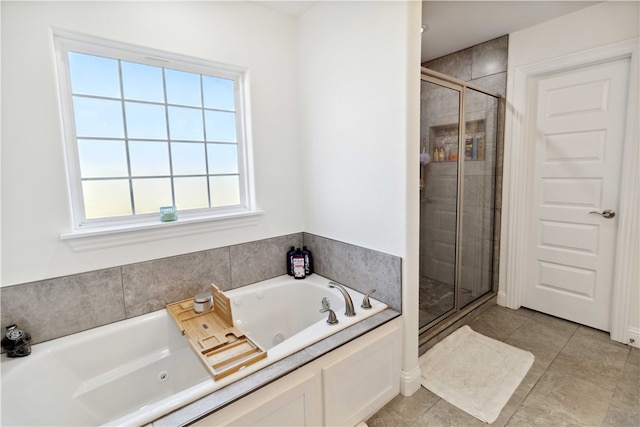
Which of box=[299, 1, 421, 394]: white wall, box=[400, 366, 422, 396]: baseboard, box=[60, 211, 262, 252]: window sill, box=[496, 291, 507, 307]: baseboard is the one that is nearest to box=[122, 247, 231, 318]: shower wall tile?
box=[60, 211, 262, 252]: window sill

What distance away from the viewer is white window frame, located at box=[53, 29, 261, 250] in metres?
1.61

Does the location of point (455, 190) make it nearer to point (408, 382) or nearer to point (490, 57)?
point (490, 57)

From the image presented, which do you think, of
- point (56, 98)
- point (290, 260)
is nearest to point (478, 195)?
point (290, 260)

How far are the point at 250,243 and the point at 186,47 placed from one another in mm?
1314

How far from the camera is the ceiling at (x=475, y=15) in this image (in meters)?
2.14

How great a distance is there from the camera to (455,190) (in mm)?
2500

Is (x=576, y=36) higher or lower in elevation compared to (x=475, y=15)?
lower

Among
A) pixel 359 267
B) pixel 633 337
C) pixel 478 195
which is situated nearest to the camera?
pixel 359 267

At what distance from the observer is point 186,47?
188cm

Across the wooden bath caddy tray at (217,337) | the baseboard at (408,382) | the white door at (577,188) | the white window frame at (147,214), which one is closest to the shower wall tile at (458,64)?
the white door at (577,188)

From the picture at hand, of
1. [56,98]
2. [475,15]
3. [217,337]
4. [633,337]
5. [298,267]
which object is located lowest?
[633,337]

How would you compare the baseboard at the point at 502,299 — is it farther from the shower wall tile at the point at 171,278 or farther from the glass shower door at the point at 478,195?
the shower wall tile at the point at 171,278

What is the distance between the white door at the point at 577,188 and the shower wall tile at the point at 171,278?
2.65 m

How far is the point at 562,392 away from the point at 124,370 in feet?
8.17
